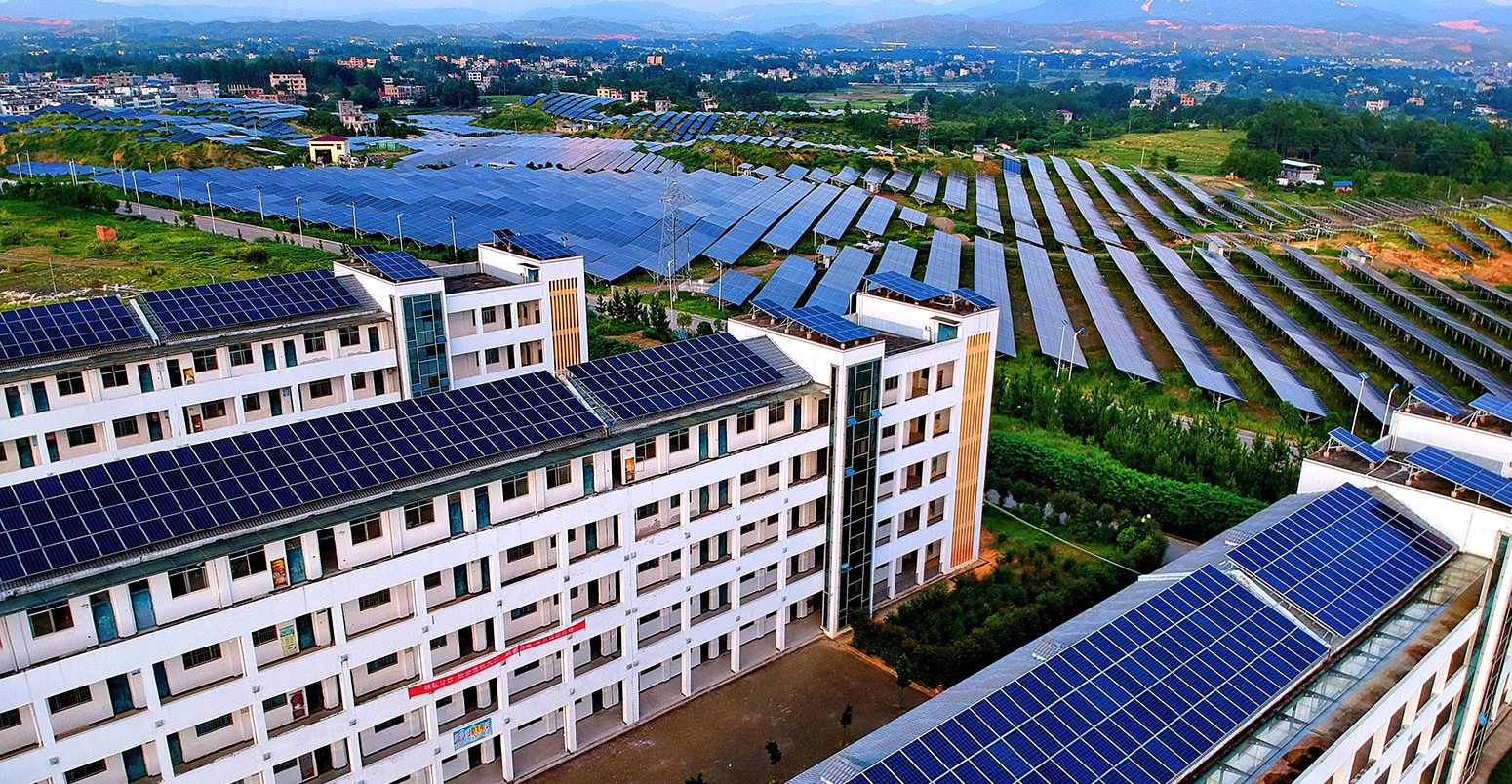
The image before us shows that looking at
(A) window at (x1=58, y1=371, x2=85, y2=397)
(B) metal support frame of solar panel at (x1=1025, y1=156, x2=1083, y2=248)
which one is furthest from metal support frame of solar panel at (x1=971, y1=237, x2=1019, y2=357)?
(A) window at (x1=58, y1=371, x2=85, y2=397)

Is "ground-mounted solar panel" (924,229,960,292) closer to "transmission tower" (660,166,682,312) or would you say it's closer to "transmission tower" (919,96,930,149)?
"transmission tower" (660,166,682,312)

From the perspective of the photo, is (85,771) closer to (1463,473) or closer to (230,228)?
(1463,473)

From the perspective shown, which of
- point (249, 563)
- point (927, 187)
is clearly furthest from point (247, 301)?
point (927, 187)

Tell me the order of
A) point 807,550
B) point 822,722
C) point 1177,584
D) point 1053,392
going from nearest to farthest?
point 1177,584, point 822,722, point 807,550, point 1053,392

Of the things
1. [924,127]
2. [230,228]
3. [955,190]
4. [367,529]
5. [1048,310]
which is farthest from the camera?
[924,127]

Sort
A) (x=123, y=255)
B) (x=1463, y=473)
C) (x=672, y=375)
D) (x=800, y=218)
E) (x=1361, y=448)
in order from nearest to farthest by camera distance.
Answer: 1. (x=1463, y=473)
2. (x=1361, y=448)
3. (x=672, y=375)
4. (x=123, y=255)
5. (x=800, y=218)

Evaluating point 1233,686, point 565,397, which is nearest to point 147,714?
point 565,397

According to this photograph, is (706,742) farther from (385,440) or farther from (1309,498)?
(1309,498)
